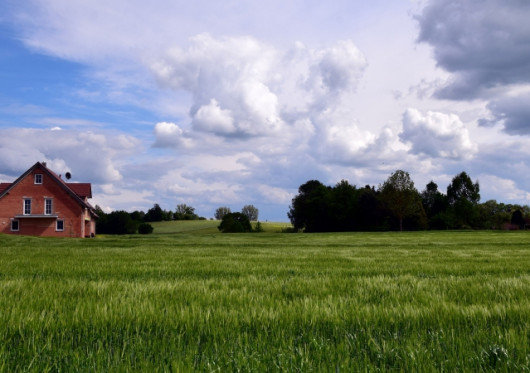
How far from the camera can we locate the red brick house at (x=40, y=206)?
59125 millimetres

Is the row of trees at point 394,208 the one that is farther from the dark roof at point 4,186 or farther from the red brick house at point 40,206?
the dark roof at point 4,186

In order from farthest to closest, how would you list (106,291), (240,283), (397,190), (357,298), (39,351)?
(397,190), (240,283), (106,291), (357,298), (39,351)

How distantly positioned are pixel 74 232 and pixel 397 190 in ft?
201

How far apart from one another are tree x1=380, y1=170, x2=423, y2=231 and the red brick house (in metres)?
58.7

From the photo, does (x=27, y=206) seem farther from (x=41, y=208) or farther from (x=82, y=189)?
(x=82, y=189)

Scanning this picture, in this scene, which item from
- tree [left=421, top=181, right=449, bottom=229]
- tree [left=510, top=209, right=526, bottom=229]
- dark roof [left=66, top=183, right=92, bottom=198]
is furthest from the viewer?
tree [left=510, top=209, right=526, bottom=229]

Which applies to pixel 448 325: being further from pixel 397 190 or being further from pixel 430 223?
pixel 430 223

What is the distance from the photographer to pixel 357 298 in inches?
218

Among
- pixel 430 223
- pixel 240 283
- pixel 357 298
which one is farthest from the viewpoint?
pixel 430 223

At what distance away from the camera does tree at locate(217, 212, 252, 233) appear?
3974 inches

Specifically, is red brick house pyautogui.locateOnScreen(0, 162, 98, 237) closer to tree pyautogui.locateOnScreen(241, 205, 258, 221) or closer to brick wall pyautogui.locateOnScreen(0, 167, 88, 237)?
brick wall pyautogui.locateOnScreen(0, 167, 88, 237)

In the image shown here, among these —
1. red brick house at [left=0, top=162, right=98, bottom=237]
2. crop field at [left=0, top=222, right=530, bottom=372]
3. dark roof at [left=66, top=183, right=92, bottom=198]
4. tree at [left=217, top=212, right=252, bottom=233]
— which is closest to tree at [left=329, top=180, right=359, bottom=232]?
tree at [left=217, top=212, right=252, bottom=233]

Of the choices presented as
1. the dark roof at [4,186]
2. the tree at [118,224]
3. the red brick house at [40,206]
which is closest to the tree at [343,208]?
the tree at [118,224]

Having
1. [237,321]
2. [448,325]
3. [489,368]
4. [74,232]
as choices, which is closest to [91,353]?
[237,321]
